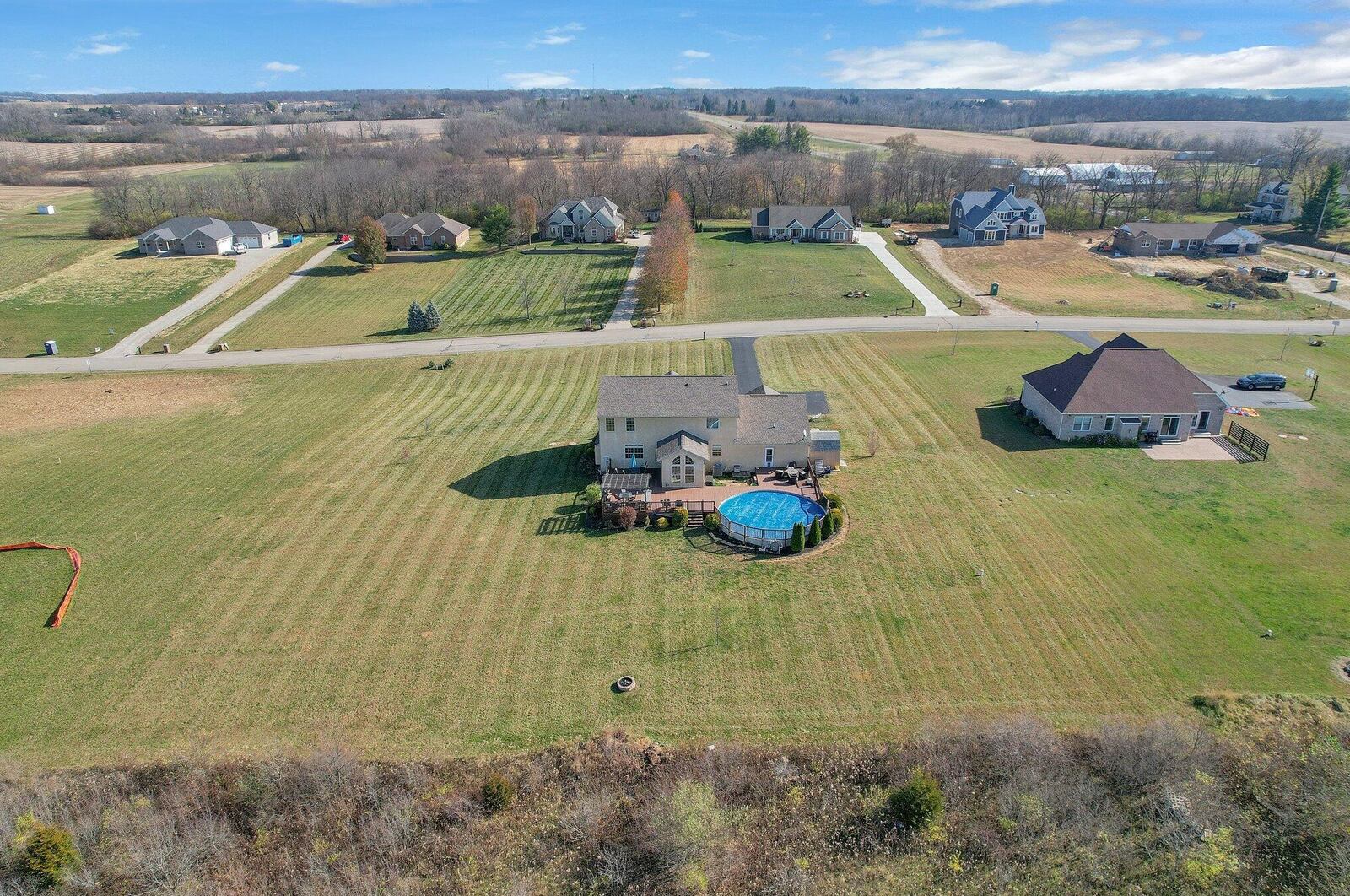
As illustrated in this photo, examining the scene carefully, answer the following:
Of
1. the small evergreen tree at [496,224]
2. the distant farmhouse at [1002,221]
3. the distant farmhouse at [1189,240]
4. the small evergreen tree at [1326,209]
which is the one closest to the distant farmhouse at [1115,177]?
the small evergreen tree at [1326,209]

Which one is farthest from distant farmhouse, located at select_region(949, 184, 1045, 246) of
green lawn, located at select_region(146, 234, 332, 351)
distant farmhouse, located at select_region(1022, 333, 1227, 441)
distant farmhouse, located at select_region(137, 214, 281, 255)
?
distant farmhouse, located at select_region(137, 214, 281, 255)

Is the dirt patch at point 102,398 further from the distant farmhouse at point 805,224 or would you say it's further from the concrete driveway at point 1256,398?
the distant farmhouse at point 805,224

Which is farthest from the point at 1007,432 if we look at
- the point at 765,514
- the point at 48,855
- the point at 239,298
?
the point at 239,298

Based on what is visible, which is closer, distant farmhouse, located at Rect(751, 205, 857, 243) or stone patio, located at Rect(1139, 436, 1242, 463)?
stone patio, located at Rect(1139, 436, 1242, 463)

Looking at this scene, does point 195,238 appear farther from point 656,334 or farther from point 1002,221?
point 1002,221

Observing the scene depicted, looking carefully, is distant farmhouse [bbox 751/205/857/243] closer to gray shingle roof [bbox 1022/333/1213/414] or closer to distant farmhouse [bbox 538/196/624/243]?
distant farmhouse [bbox 538/196/624/243]
